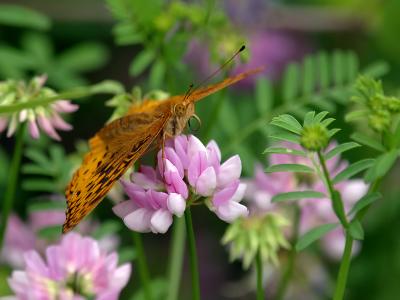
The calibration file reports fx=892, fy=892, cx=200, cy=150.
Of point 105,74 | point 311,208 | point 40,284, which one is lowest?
point 40,284

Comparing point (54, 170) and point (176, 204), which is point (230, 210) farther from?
point (54, 170)

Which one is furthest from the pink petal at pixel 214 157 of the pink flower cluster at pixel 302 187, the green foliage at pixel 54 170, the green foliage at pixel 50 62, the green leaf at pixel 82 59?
the green leaf at pixel 82 59

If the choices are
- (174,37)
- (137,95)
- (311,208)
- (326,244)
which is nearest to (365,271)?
(326,244)

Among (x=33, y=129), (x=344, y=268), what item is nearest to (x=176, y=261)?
(x=33, y=129)

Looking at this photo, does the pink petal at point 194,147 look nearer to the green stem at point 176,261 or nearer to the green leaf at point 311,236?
the green leaf at point 311,236

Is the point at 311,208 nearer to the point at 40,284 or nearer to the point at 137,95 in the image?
the point at 137,95

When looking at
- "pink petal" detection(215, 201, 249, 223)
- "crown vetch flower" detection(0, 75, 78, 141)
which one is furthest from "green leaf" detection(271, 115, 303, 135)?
"crown vetch flower" detection(0, 75, 78, 141)
